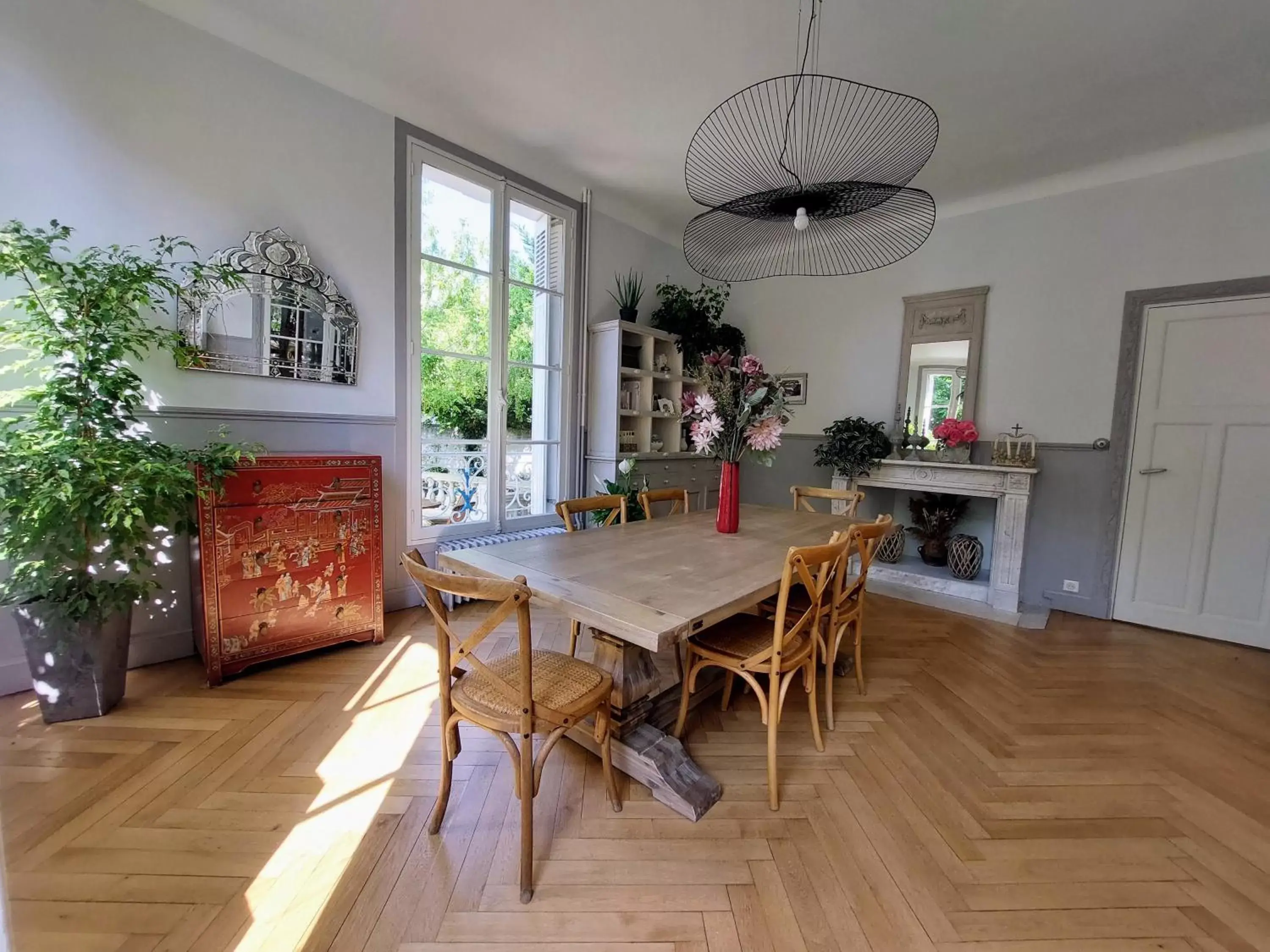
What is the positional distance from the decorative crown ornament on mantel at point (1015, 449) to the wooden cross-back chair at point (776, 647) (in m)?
2.43

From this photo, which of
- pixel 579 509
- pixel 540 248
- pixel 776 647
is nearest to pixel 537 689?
pixel 776 647

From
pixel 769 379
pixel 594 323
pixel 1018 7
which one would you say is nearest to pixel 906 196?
pixel 1018 7

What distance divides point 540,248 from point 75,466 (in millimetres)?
2914

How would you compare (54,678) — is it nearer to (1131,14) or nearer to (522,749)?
(522,749)

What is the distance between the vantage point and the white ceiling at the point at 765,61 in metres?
2.13

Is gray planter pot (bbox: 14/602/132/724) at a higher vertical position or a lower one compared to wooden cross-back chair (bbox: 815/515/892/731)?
lower

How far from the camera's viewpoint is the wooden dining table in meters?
1.26

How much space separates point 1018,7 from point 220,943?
Answer: 3.96 m

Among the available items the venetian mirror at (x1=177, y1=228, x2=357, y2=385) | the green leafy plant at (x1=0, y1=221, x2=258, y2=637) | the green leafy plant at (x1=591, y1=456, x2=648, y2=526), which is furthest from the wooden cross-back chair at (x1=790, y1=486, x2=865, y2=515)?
the green leafy plant at (x1=0, y1=221, x2=258, y2=637)

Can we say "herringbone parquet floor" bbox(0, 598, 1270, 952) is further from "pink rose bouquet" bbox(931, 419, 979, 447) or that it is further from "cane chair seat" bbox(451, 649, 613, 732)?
"pink rose bouquet" bbox(931, 419, 979, 447)

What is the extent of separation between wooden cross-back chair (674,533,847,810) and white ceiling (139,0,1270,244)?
229cm

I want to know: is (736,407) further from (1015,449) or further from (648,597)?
(1015,449)

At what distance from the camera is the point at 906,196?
2.17m

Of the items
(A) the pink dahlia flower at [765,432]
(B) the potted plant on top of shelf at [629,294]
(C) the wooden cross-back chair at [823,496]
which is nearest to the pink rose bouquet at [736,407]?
(A) the pink dahlia flower at [765,432]
